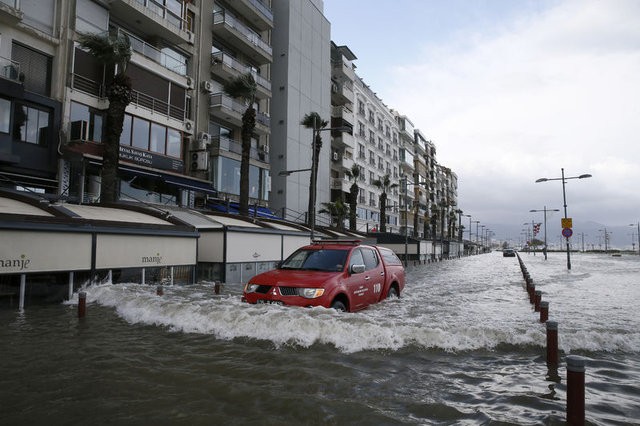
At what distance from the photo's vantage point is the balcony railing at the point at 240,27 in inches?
1215

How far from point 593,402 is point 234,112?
95.2 ft

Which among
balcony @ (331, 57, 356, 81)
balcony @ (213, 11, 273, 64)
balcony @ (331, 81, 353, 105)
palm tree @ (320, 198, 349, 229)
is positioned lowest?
palm tree @ (320, 198, 349, 229)

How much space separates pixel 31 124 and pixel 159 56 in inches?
353

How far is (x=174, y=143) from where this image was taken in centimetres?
2584

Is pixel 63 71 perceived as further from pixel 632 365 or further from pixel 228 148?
pixel 632 365

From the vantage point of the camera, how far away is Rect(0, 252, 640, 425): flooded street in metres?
4.29

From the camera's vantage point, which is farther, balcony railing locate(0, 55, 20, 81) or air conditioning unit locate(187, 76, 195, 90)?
air conditioning unit locate(187, 76, 195, 90)

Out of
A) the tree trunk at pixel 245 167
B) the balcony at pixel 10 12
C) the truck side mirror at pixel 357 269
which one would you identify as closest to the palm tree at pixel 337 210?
the tree trunk at pixel 245 167

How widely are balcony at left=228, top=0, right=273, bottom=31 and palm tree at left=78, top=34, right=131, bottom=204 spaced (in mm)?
17639

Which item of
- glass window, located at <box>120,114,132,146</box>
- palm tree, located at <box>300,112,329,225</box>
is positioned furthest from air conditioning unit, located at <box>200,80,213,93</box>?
glass window, located at <box>120,114,132,146</box>

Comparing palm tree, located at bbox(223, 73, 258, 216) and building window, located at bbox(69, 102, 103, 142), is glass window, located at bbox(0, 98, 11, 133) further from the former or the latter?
palm tree, located at bbox(223, 73, 258, 216)

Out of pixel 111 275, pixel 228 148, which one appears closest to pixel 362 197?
pixel 228 148

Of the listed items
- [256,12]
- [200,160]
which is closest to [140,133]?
[200,160]

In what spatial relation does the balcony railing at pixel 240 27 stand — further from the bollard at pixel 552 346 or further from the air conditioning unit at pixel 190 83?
the bollard at pixel 552 346
